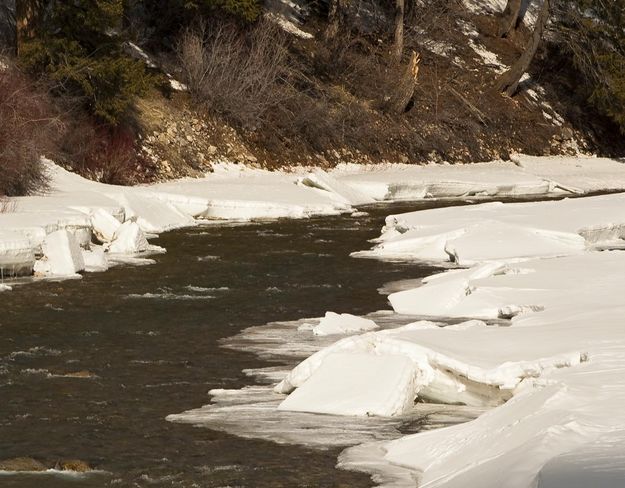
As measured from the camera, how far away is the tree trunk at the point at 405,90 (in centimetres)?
4122

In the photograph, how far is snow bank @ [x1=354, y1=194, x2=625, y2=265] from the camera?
66.0ft

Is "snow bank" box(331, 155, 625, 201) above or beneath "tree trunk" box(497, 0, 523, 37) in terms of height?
beneath

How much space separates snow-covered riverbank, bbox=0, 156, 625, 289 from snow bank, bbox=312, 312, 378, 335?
5481 mm

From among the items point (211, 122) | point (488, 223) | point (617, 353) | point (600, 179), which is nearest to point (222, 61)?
point (211, 122)

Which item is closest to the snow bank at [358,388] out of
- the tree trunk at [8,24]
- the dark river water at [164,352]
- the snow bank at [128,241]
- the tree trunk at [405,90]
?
the dark river water at [164,352]

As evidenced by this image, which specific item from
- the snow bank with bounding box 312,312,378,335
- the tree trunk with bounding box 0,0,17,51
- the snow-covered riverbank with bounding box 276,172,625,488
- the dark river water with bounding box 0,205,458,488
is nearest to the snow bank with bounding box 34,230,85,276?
the dark river water with bounding box 0,205,458,488

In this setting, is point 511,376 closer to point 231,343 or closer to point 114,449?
point 114,449

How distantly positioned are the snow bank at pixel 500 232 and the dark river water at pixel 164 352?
2.69 ft

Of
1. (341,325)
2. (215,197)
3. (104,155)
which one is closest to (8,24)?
(104,155)

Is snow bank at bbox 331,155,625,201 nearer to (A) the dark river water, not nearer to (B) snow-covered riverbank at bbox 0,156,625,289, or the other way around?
(B) snow-covered riverbank at bbox 0,156,625,289

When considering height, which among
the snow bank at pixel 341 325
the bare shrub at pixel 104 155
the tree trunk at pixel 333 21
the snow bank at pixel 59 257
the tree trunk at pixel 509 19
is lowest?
the bare shrub at pixel 104 155

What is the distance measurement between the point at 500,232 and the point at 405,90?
68.2 feet

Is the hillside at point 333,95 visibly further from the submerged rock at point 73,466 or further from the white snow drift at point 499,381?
the submerged rock at point 73,466

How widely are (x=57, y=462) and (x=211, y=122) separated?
26.8 meters
